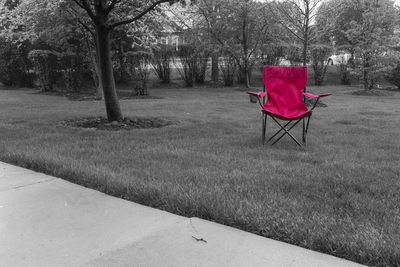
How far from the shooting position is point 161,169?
12.4 feet

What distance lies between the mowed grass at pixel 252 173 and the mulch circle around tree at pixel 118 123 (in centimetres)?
37

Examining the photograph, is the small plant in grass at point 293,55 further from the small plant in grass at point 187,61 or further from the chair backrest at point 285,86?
the chair backrest at point 285,86

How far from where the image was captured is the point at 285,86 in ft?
18.4

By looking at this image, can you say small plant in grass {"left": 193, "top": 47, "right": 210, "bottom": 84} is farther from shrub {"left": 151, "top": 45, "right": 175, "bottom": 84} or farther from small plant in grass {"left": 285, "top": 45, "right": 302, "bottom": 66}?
small plant in grass {"left": 285, "top": 45, "right": 302, "bottom": 66}

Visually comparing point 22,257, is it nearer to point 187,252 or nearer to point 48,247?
point 48,247

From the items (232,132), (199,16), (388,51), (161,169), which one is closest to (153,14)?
(232,132)

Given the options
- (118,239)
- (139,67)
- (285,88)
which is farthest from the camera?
(139,67)

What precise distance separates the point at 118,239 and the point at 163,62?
1538cm

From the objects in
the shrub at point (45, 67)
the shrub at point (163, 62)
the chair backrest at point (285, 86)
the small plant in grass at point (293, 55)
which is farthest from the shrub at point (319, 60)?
the chair backrest at point (285, 86)

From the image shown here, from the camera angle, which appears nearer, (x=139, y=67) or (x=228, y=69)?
(x=139, y=67)

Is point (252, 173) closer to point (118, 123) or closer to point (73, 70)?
point (118, 123)

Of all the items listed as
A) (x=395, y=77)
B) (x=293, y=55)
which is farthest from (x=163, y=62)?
(x=395, y=77)

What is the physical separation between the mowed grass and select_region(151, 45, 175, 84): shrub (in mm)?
10294

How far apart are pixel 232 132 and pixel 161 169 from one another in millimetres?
2531
